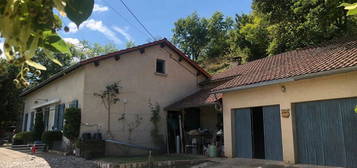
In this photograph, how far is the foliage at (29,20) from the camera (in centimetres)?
90

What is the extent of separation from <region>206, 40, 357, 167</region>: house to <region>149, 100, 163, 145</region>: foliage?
168 inches

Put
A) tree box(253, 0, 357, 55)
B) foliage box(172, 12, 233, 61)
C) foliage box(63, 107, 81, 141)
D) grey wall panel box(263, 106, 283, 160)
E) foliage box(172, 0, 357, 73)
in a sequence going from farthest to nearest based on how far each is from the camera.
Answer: foliage box(172, 12, 233, 61) → foliage box(172, 0, 357, 73) → tree box(253, 0, 357, 55) → foliage box(63, 107, 81, 141) → grey wall panel box(263, 106, 283, 160)

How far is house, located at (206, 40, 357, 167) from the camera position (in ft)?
27.0

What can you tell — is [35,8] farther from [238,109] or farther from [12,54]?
[238,109]

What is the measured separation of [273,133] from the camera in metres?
10.2

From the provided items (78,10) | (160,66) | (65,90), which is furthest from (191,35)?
(78,10)

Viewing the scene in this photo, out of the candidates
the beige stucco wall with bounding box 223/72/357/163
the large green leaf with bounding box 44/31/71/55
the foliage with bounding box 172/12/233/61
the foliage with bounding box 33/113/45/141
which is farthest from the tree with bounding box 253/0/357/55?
the foliage with bounding box 172/12/233/61

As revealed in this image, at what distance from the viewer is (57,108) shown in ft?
50.4

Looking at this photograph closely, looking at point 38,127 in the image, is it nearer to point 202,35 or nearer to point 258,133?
point 258,133

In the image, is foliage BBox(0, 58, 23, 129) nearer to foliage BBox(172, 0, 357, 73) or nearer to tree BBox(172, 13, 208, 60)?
foliage BBox(172, 0, 357, 73)

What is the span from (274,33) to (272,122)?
12333 millimetres

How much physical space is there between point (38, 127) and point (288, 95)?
45.6 feet

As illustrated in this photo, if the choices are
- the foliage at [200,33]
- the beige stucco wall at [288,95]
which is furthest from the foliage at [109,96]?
the foliage at [200,33]

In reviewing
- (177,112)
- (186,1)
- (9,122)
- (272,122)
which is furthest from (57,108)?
→ (9,122)
